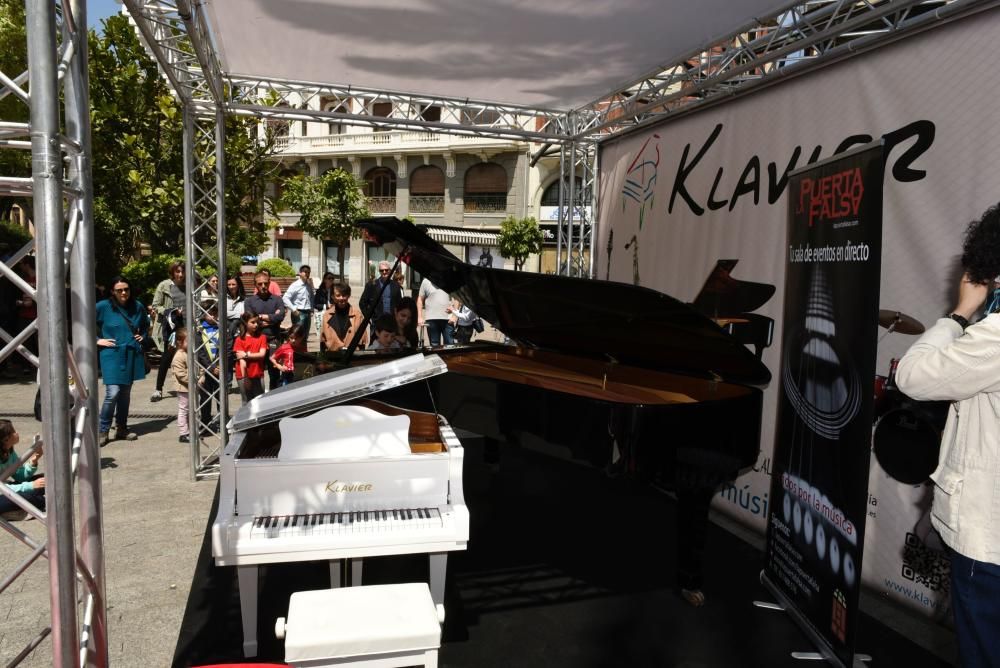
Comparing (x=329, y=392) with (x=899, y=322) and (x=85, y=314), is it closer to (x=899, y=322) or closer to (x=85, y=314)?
(x=85, y=314)

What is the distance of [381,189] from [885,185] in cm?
2489

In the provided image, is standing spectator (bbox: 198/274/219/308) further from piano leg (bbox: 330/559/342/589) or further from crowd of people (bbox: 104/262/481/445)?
piano leg (bbox: 330/559/342/589)

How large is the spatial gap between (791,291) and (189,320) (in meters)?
4.17

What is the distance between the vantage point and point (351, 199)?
64.5 feet

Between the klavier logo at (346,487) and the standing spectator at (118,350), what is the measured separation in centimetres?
378

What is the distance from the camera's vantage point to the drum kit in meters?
3.19

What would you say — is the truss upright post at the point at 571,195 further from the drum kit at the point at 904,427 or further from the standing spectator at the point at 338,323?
the drum kit at the point at 904,427

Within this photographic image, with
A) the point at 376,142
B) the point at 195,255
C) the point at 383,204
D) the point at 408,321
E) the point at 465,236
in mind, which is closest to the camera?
the point at 195,255

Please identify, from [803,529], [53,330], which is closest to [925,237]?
A: [803,529]

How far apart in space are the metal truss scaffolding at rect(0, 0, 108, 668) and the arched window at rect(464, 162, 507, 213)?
23.0m

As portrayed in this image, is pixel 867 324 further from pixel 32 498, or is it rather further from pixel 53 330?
pixel 32 498

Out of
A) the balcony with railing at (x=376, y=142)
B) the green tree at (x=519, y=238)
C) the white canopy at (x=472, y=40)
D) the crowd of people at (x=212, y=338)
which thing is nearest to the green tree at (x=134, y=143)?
the crowd of people at (x=212, y=338)

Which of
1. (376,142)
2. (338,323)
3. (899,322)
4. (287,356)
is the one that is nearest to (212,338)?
(287,356)

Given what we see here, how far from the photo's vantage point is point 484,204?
81.5 feet
